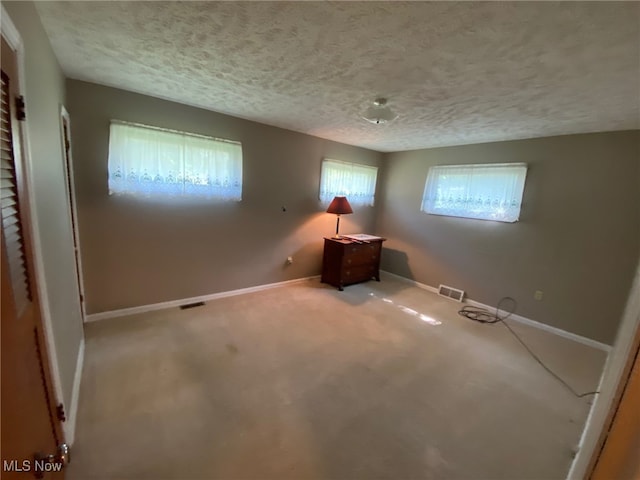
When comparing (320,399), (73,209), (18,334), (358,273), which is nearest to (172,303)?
(73,209)

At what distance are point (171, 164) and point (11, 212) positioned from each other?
2.06 meters

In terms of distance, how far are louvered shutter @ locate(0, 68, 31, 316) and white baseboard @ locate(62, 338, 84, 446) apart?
890 millimetres

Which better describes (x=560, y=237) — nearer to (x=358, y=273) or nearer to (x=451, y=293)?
(x=451, y=293)

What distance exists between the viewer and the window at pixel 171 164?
256 centimetres

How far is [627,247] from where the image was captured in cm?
268

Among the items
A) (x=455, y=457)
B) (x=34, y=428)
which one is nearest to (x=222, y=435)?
(x=34, y=428)

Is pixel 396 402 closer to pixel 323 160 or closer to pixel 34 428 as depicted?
pixel 34 428

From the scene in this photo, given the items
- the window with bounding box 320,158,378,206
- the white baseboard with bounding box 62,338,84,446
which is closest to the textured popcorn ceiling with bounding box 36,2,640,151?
the window with bounding box 320,158,378,206

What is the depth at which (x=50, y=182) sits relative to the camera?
153 centimetres

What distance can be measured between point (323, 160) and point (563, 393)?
3.59 metres

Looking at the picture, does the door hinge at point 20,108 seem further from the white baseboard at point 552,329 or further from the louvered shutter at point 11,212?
the white baseboard at point 552,329

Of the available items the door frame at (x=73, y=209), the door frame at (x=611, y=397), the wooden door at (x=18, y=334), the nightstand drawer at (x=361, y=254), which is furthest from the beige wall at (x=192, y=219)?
the door frame at (x=611, y=397)

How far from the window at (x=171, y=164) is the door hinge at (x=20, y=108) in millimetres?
1673

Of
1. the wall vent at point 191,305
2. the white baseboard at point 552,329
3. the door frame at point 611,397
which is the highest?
the door frame at point 611,397
